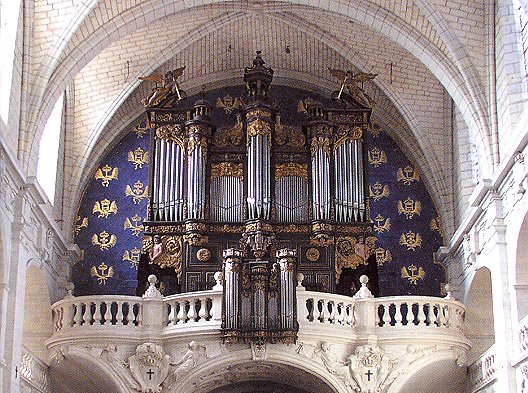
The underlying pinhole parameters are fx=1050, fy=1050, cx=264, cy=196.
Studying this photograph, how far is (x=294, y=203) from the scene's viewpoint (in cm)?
2155

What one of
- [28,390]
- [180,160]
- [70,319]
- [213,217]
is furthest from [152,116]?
[28,390]

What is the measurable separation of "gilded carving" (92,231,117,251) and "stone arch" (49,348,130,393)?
3.62 m

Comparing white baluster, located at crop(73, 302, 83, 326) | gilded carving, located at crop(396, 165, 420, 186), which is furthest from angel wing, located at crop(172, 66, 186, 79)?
white baluster, located at crop(73, 302, 83, 326)

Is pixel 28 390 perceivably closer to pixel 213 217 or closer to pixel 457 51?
pixel 213 217

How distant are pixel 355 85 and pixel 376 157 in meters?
2.29

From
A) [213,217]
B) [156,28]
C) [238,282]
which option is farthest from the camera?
[156,28]

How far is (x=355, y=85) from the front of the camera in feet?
74.6

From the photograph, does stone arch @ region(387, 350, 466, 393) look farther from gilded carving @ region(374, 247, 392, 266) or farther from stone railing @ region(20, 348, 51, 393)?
stone railing @ region(20, 348, 51, 393)

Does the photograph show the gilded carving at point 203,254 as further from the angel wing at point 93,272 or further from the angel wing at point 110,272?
the angel wing at point 93,272

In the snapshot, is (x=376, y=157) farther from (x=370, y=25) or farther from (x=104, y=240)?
(x=104, y=240)

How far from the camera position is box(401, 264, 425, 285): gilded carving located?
2311 cm

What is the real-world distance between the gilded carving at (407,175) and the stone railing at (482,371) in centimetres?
508

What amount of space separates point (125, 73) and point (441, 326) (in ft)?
30.0

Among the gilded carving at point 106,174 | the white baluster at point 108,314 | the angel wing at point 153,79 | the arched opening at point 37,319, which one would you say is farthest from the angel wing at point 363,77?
the arched opening at point 37,319
